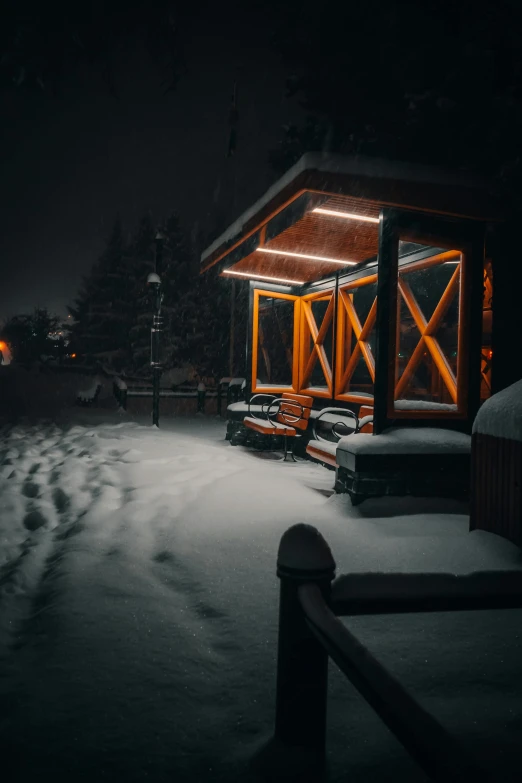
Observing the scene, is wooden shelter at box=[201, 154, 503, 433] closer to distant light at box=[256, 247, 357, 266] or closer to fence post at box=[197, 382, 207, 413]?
distant light at box=[256, 247, 357, 266]

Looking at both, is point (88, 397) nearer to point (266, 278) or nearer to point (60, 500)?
point (266, 278)

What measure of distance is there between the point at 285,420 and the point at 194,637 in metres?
7.16

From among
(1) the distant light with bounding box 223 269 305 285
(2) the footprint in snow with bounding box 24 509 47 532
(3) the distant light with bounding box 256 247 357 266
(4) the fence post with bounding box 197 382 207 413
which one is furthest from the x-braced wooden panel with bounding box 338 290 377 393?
(4) the fence post with bounding box 197 382 207 413

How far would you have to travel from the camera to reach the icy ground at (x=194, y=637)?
208cm

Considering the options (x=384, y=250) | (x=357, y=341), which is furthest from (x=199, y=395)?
(x=384, y=250)

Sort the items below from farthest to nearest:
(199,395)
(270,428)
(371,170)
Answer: (199,395)
(270,428)
(371,170)

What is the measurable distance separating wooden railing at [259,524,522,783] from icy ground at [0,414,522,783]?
245 millimetres

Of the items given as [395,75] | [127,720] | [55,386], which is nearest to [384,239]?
[127,720]

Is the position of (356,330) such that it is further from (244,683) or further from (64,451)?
(244,683)

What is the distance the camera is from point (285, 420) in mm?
10000

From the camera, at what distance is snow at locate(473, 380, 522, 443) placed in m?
4.02

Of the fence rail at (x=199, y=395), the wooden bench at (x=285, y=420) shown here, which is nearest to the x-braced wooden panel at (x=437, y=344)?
the wooden bench at (x=285, y=420)

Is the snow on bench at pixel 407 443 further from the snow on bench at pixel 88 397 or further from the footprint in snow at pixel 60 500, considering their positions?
the snow on bench at pixel 88 397

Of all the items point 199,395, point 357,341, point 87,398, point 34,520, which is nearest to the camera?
point 34,520
